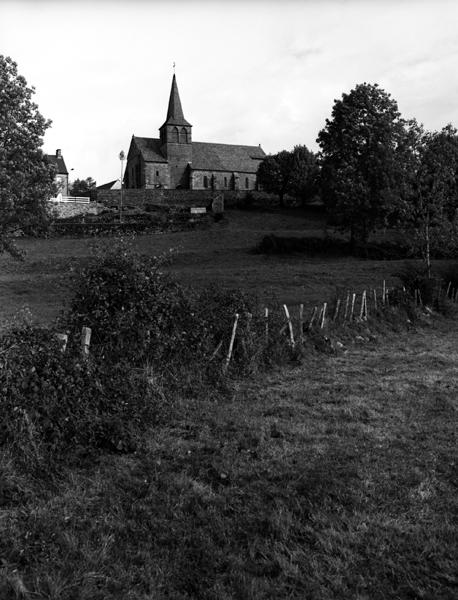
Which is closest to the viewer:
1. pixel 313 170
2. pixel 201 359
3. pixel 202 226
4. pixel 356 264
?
pixel 201 359

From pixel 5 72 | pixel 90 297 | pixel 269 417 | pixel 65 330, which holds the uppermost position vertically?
pixel 5 72

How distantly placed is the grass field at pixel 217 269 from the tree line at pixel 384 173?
11.7 feet

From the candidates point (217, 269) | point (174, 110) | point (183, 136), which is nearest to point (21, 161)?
point (217, 269)

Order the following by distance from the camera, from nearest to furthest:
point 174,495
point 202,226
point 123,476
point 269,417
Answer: point 174,495 → point 123,476 → point 269,417 → point 202,226

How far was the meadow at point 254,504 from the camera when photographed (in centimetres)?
347

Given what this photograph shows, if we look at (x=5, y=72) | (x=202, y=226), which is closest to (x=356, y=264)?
(x=202, y=226)

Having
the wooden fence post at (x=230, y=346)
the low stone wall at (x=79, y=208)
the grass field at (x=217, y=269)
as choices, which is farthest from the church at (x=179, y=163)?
the wooden fence post at (x=230, y=346)

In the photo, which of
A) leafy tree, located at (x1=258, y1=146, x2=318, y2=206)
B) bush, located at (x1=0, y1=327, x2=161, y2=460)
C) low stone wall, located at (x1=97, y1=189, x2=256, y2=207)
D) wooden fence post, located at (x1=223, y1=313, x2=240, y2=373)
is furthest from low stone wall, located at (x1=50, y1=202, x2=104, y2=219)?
bush, located at (x1=0, y1=327, x2=161, y2=460)

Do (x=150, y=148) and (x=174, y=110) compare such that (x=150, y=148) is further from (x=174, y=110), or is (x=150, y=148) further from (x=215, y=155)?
(x=215, y=155)

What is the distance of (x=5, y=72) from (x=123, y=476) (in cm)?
2302

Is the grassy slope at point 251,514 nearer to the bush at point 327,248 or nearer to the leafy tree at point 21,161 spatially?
the leafy tree at point 21,161

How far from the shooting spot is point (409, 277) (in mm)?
17516

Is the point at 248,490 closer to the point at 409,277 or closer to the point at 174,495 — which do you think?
the point at 174,495

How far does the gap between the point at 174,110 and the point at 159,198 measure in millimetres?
31579
